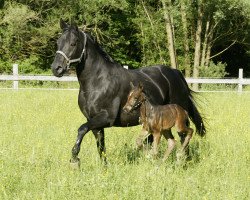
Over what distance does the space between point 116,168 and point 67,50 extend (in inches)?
72.8

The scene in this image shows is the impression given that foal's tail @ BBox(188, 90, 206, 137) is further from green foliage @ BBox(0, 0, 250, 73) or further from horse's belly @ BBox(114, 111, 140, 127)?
green foliage @ BBox(0, 0, 250, 73)

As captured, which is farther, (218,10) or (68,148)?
(218,10)

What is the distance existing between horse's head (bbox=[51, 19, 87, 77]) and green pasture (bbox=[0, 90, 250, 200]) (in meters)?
1.12

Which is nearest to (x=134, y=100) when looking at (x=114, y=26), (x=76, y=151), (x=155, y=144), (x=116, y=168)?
(x=155, y=144)

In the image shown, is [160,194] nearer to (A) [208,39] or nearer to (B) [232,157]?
(B) [232,157]

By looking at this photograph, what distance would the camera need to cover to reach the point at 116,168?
5.49 m

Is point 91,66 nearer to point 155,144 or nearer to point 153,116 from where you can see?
point 153,116

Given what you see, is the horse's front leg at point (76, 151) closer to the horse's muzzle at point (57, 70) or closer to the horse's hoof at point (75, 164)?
the horse's hoof at point (75, 164)

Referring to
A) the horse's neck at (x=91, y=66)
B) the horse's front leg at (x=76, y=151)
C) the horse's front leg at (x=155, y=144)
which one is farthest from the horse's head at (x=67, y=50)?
the horse's front leg at (x=155, y=144)

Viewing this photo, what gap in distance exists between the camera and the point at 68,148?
7293 mm

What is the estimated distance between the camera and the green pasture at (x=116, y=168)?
4875mm

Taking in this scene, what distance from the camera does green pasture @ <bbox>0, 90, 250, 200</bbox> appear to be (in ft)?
16.0

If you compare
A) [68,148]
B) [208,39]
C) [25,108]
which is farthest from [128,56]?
[68,148]

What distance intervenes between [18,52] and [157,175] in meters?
25.0
